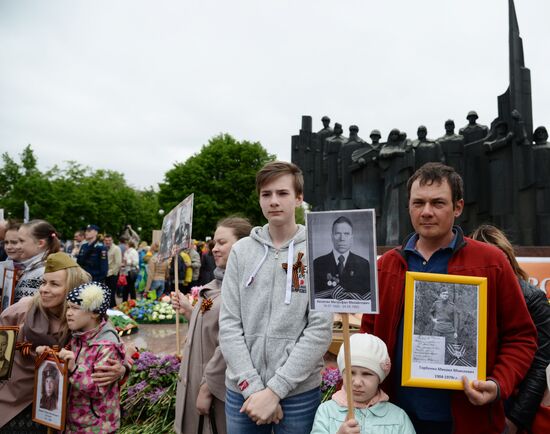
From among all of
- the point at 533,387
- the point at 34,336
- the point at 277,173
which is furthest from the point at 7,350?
the point at 533,387

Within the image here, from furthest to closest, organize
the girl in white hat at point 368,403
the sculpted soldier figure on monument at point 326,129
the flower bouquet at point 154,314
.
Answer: the sculpted soldier figure on monument at point 326,129 < the flower bouquet at point 154,314 < the girl in white hat at point 368,403

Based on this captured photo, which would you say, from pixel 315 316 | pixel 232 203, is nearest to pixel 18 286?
pixel 315 316

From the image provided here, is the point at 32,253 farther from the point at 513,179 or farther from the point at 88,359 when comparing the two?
the point at 513,179

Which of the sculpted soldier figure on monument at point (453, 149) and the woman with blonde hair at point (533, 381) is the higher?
the sculpted soldier figure on monument at point (453, 149)

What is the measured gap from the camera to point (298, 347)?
6.67 ft

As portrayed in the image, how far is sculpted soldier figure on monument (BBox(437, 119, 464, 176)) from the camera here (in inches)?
442

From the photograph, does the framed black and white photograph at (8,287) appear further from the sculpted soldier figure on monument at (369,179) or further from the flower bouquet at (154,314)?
the sculpted soldier figure on monument at (369,179)

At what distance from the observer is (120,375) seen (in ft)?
8.57

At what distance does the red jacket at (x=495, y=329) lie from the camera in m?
1.86

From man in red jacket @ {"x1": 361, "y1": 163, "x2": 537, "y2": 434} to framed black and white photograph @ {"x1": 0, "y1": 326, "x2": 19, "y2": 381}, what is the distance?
2.03m

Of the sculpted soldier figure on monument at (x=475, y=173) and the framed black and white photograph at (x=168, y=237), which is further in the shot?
the sculpted soldier figure on monument at (x=475, y=173)

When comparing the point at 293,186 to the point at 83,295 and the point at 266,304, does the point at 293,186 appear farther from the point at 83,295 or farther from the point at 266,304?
the point at 83,295

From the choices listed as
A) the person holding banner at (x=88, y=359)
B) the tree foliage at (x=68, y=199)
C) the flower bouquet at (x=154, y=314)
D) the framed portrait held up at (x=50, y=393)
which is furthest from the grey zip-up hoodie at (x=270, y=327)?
the tree foliage at (x=68, y=199)

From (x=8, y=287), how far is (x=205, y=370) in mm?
1906
